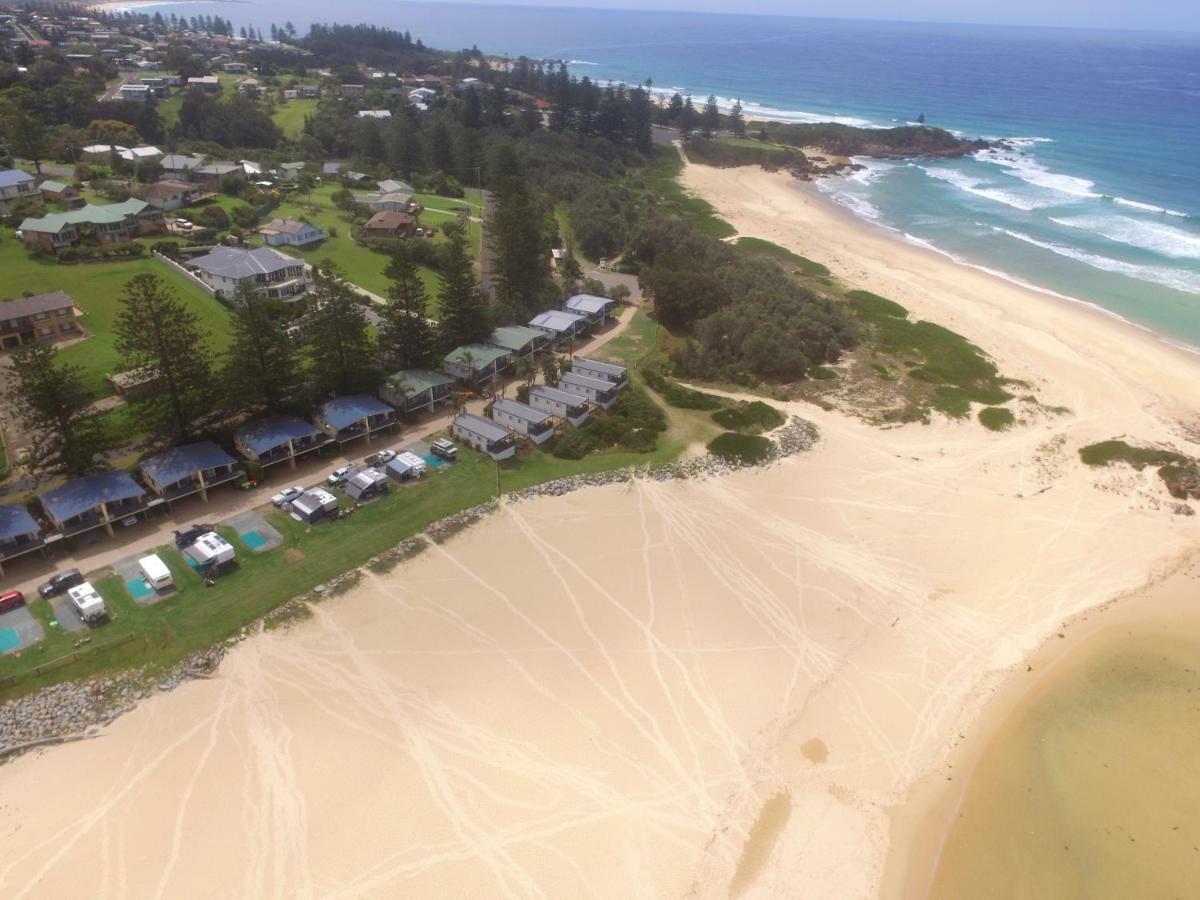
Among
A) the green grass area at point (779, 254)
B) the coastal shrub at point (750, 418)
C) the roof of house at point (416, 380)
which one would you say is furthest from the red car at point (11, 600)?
the green grass area at point (779, 254)

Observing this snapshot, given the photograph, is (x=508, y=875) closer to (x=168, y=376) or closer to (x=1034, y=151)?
(x=168, y=376)

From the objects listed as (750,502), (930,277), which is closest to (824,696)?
(750,502)

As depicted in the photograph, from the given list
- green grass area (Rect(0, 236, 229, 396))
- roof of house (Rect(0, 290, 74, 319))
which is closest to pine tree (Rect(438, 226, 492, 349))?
green grass area (Rect(0, 236, 229, 396))

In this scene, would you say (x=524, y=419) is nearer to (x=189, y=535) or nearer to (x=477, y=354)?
(x=477, y=354)

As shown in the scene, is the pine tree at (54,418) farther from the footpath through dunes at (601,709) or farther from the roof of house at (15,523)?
the footpath through dunes at (601,709)

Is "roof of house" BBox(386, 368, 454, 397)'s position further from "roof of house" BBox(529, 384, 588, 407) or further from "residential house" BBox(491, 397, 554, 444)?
"roof of house" BBox(529, 384, 588, 407)
